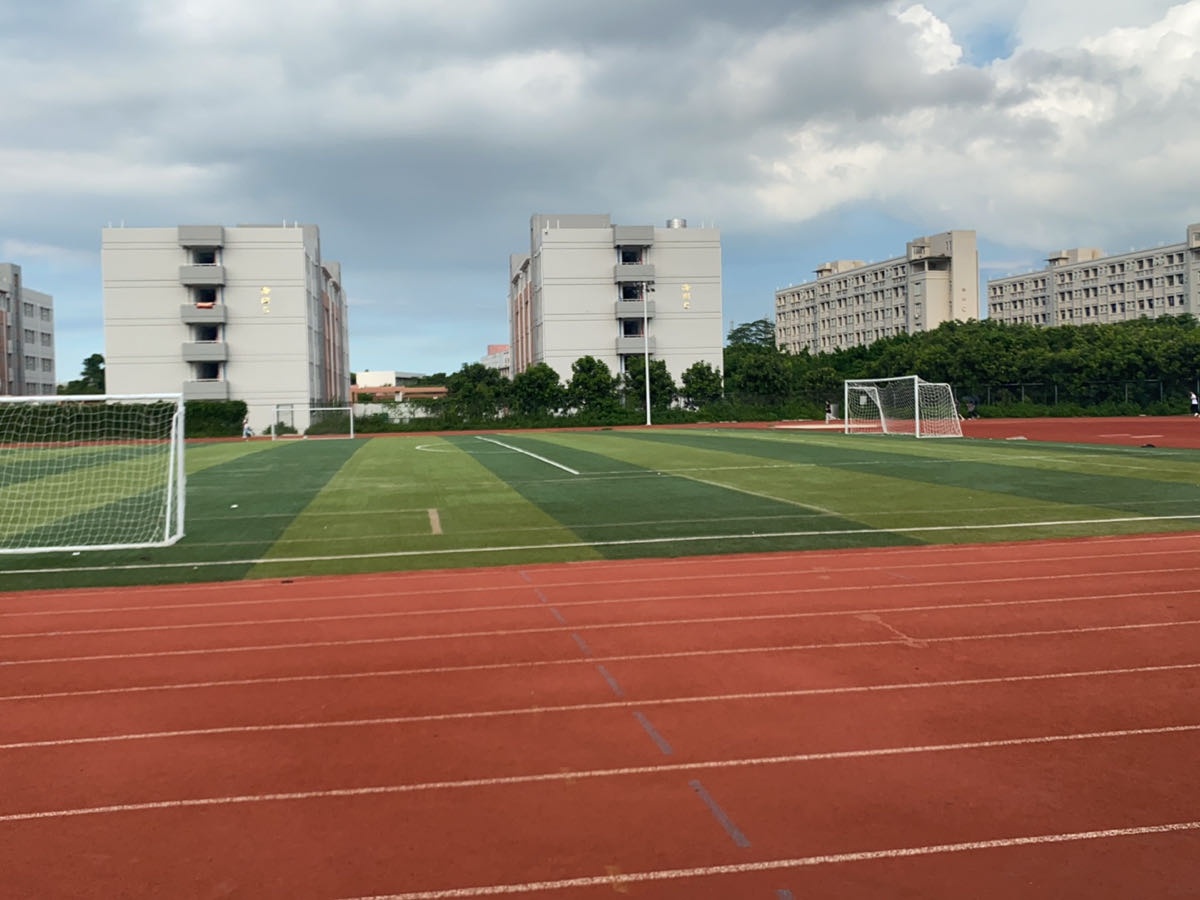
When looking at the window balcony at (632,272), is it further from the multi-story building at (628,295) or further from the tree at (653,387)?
the tree at (653,387)

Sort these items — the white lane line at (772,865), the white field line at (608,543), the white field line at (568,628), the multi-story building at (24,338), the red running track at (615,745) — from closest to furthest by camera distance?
1. the white lane line at (772,865)
2. the red running track at (615,745)
3. the white field line at (568,628)
4. the white field line at (608,543)
5. the multi-story building at (24,338)

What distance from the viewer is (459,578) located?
10852 mm

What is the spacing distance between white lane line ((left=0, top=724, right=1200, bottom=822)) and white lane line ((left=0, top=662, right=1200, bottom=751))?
0.97m

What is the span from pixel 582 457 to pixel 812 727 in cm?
2375

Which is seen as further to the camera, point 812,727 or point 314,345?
point 314,345

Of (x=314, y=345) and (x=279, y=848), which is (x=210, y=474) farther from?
(x=314, y=345)

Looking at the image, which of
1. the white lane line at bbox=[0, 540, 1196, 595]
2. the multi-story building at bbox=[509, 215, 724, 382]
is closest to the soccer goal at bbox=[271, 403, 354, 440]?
the multi-story building at bbox=[509, 215, 724, 382]

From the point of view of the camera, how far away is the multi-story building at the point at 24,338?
8925 centimetres

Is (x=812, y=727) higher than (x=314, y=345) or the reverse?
the reverse

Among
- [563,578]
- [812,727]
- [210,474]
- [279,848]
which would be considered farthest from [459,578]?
[210,474]

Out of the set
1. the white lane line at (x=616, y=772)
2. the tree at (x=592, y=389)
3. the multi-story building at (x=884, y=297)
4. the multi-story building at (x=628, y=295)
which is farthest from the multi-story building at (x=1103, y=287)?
the white lane line at (x=616, y=772)

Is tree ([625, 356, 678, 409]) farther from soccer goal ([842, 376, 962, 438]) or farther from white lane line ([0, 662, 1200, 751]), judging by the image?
white lane line ([0, 662, 1200, 751])

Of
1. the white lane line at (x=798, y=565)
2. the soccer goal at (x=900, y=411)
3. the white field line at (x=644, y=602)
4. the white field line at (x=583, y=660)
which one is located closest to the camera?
the white field line at (x=583, y=660)

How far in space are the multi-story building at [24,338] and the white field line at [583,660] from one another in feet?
312
